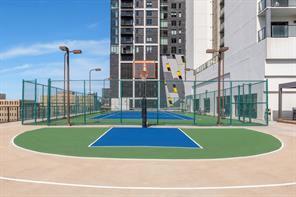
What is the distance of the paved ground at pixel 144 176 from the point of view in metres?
6.97

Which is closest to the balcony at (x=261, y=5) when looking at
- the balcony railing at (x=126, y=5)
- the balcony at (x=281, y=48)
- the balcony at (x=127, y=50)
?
the balcony at (x=281, y=48)

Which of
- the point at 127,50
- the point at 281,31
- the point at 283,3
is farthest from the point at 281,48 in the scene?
the point at 127,50

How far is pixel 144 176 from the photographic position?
8.35 m

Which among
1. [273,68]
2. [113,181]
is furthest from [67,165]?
[273,68]

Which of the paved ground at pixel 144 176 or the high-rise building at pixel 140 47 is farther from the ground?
the high-rise building at pixel 140 47

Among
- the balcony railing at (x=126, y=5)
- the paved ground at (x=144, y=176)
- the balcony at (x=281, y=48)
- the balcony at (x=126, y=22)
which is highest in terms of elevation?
the balcony railing at (x=126, y=5)

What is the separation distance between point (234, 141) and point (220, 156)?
4.45 m

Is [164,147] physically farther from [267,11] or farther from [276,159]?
[267,11]

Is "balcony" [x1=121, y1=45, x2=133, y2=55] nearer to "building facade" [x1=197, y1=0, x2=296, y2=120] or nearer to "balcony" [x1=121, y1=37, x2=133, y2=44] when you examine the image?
"balcony" [x1=121, y1=37, x2=133, y2=44]

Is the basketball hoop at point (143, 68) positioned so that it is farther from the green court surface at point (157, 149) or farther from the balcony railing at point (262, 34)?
the green court surface at point (157, 149)

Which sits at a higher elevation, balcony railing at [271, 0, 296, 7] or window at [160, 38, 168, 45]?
window at [160, 38, 168, 45]

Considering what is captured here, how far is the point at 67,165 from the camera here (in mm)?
9648

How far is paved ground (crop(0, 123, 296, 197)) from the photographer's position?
6.97 meters

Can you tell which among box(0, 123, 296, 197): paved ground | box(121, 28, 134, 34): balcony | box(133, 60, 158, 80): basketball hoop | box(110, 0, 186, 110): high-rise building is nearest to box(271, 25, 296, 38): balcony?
box(0, 123, 296, 197): paved ground
